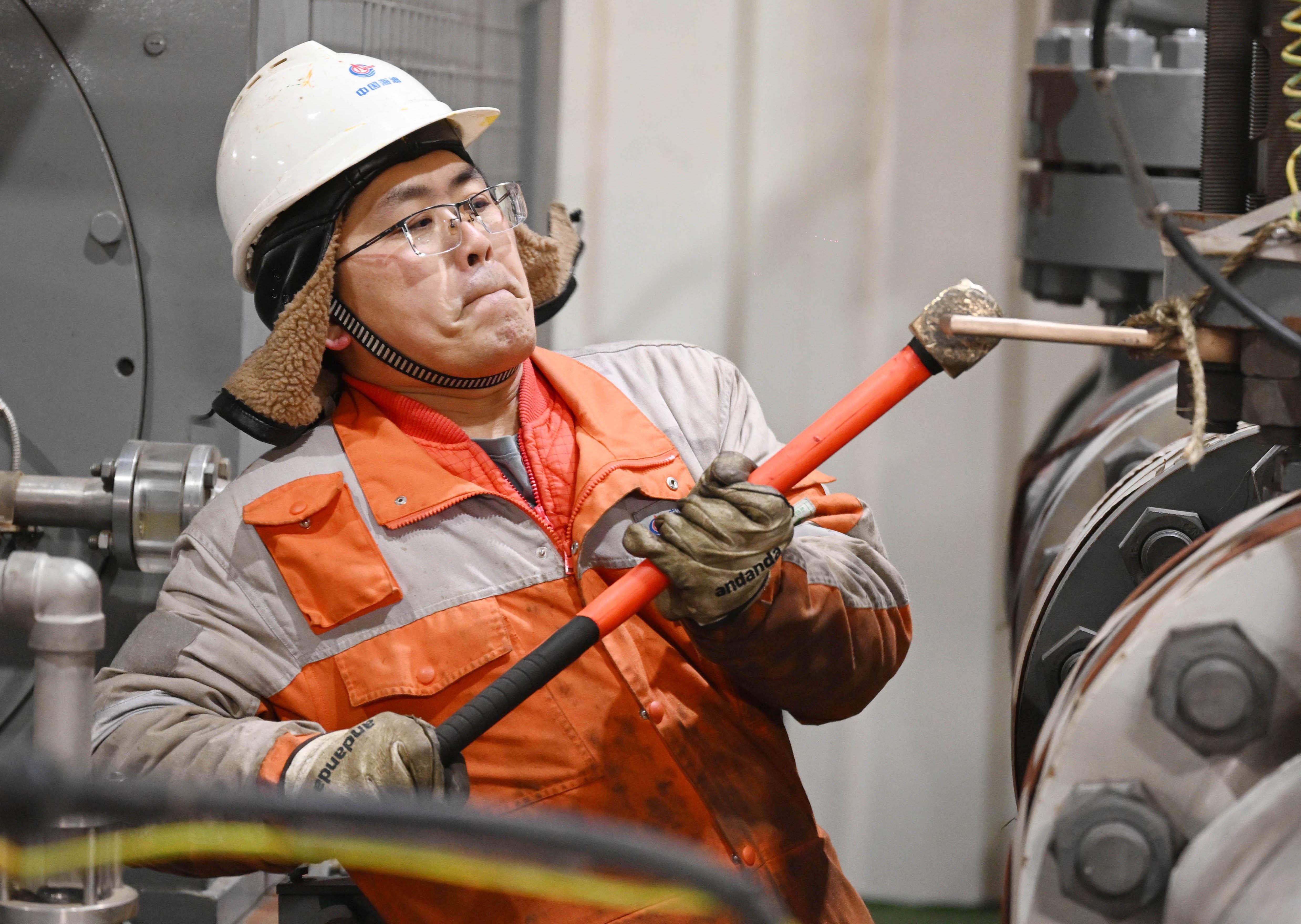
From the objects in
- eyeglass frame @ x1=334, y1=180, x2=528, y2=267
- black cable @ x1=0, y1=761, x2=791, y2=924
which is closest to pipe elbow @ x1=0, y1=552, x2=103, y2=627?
black cable @ x1=0, y1=761, x2=791, y2=924

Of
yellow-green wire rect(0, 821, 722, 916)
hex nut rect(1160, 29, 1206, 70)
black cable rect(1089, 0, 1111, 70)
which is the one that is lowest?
yellow-green wire rect(0, 821, 722, 916)

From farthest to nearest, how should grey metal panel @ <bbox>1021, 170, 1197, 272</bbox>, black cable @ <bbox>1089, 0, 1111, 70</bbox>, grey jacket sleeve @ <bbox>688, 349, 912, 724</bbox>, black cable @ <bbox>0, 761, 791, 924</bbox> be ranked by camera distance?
grey metal panel @ <bbox>1021, 170, 1197, 272</bbox>
grey jacket sleeve @ <bbox>688, 349, 912, 724</bbox>
black cable @ <bbox>1089, 0, 1111, 70</bbox>
black cable @ <bbox>0, 761, 791, 924</bbox>

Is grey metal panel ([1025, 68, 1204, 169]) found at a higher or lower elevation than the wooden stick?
higher

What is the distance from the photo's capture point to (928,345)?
1.16 metres

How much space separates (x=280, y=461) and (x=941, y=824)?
5.98 feet

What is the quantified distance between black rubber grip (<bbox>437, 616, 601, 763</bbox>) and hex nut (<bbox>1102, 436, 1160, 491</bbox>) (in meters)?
0.83

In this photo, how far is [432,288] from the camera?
145 cm

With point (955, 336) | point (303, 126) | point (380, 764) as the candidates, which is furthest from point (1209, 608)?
point (303, 126)

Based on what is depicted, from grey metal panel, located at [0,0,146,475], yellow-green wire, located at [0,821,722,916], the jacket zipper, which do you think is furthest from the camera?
grey metal panel, located at [0,0,146,475]

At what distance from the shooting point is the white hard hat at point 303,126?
1.44 m

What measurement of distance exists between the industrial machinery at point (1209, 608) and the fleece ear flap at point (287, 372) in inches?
32.9

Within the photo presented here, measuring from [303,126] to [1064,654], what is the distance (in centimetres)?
98

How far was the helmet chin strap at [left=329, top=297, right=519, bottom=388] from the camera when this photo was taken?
4.81 feet

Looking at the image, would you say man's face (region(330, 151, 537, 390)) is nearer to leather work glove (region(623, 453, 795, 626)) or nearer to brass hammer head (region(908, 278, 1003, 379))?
leather work glove (region(623, 453, 795, 626))
